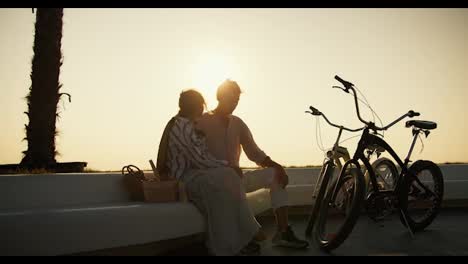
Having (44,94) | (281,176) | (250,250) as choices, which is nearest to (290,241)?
(250,250)

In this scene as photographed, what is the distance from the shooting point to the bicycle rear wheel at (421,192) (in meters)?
5.14

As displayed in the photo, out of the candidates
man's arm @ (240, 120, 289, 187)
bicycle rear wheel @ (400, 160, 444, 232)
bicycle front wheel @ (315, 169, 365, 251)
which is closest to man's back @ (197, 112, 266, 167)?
man's arm @ (240, 120, 289, 187)

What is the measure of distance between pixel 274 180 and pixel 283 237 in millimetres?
472

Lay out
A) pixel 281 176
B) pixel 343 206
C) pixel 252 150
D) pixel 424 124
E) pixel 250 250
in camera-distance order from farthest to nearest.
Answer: pixel 424 124 < pixel 343 206 < pixel 252 150 < pixel 281 176 < pixel 250 250

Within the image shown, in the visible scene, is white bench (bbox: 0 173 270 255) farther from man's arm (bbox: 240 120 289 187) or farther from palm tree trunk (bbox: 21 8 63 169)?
palm tree trunk (bbox: 21 8 63 169)

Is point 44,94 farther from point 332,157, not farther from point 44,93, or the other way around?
point 332,157

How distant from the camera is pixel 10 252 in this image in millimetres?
2805

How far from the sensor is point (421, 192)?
5.39 metres

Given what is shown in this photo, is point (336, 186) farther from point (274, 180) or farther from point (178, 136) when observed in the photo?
point (178, 136)

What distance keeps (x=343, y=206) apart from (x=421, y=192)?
97 cm

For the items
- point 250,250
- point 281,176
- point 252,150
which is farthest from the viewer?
point 252,150

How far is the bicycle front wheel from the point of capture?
393cm

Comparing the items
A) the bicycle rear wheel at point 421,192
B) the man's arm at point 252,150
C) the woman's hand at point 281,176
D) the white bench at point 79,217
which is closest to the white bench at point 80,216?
the white bench at point 79,217
